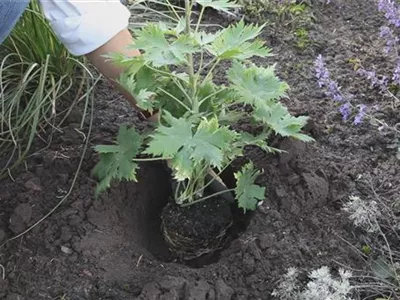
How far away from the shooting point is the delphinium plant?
1.63 meters

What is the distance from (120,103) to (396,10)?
0.92 meters

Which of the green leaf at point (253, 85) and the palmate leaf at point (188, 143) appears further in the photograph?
the green leaf at point (253, 85)

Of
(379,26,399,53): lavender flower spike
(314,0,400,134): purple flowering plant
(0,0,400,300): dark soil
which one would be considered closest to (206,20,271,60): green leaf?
(0,0,400,300): dark soil

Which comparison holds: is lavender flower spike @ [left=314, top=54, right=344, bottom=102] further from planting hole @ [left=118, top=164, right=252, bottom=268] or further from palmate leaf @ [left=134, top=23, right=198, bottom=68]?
palmate leaf @ [left=134, top=23, right=198, bottom=68]

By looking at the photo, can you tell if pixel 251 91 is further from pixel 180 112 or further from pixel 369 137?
pixel 369 137

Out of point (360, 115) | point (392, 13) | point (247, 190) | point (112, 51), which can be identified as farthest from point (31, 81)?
point (392, 13)

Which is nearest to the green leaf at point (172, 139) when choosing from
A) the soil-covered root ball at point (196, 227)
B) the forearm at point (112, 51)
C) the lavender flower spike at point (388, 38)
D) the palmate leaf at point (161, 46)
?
the palmate leaf at point (161, 46)

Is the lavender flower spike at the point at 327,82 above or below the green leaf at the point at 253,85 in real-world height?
below

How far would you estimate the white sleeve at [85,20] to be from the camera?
1684 mm

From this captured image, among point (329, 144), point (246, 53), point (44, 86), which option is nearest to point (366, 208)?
point (329, 144)

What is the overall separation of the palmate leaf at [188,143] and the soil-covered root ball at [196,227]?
35 centimetres

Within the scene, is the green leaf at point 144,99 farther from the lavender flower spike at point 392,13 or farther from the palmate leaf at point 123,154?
the lavender flower spike at point 392,13

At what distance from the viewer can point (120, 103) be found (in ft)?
7.75

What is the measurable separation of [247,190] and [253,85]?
0.94ft
